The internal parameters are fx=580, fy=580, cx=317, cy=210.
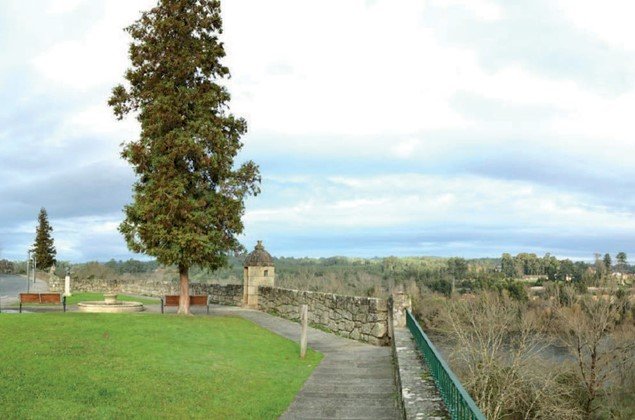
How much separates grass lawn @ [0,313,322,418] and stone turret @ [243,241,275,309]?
839cm

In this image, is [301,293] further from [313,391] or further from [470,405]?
[470,405]

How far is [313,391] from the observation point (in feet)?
35.4

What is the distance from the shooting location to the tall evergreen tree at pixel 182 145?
871 inches

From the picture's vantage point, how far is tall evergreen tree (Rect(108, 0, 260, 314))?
22125mm

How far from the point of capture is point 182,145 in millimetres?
21875

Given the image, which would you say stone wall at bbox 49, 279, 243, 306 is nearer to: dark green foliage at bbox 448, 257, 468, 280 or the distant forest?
the distant forest

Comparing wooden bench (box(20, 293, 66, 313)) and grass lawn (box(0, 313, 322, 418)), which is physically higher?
wooden bench (box(20, 293, 66, 313))

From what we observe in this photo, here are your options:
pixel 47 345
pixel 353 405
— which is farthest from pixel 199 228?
pixel 353 405

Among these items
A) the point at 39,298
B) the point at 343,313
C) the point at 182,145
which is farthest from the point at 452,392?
the point at 39,298

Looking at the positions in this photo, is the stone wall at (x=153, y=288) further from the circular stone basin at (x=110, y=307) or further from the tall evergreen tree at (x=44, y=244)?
the tall evergreen tree at (x=44, y=244)

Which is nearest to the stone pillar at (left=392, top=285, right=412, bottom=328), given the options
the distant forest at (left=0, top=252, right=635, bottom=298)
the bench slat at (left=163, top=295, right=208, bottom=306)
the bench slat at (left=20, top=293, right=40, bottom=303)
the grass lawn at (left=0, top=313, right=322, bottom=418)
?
the grass lawn at (left=0, top=313, right=322, bottom=418)

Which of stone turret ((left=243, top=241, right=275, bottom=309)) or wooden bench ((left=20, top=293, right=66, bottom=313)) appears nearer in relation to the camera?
wooden bench ((left=20, top=293, right=66, bottom=313))

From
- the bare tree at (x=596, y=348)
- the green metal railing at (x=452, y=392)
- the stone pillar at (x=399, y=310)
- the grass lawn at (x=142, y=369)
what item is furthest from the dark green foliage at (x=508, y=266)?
the green metal railing at (x=452, y=392)

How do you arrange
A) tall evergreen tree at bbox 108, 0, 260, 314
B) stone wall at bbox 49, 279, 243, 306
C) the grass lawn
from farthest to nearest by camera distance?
stone wall at bbox 49, 279, 243, 306 < tall evergreen tree at bbox 108, 0, 260, 314 < the grass lawn
